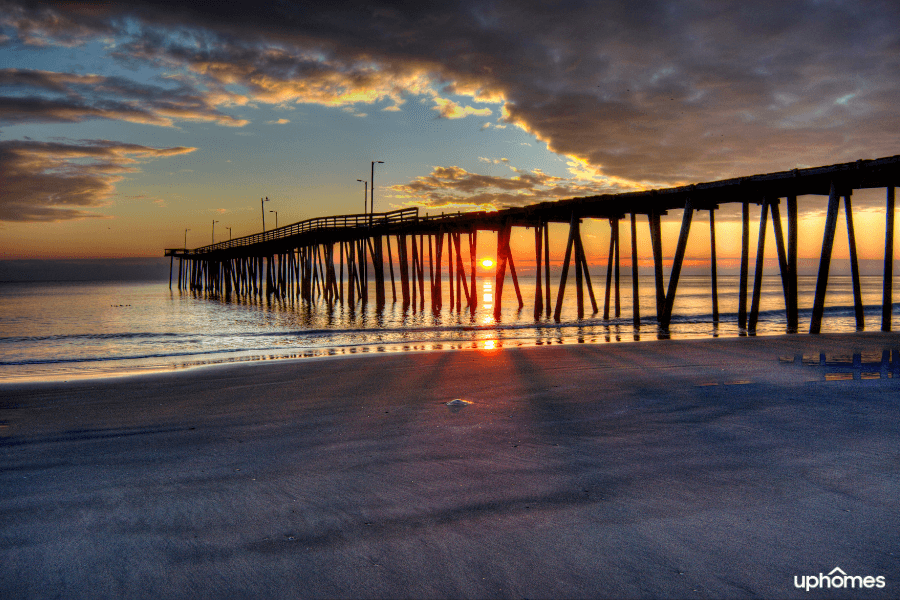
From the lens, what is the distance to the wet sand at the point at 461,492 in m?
2.28

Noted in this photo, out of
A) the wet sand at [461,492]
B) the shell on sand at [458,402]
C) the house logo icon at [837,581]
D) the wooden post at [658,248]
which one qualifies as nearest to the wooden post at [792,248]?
the wooden post at [658,248]

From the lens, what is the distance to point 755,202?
15.0 metres

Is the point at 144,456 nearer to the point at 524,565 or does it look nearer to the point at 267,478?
the point at 267,478

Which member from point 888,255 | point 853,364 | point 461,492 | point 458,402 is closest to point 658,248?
point 888,255

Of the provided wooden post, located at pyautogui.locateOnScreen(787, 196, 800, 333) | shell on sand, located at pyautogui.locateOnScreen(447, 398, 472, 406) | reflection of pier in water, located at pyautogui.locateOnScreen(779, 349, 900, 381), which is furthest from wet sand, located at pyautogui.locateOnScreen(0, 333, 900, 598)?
wooden post, located at pyautogui.locateOnScreen(787, 196, 800, 333)

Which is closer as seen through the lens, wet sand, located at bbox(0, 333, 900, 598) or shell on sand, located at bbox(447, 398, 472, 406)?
wet sand, located at bbox(0, 333, 900, 598)

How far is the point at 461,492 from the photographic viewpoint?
3.15 meters

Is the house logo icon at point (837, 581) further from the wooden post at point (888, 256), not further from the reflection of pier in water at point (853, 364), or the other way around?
the wooden post at point (888, 256)

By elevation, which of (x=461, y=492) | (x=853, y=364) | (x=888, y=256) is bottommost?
(x=853, y=364)

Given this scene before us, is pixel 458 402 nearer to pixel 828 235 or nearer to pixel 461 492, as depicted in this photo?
pixel 461 492

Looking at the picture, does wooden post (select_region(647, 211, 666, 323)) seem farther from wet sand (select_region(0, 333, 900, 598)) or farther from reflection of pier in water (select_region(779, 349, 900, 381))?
wet sand (select_region(0, 333, 900, 598))

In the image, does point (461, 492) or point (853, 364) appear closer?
point (461, 492)

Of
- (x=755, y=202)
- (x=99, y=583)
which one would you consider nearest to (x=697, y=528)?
(x=99, y=583)

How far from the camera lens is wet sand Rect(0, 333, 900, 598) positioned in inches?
89.7
